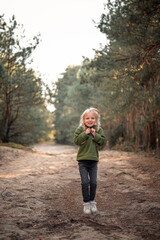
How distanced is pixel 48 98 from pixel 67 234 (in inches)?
575

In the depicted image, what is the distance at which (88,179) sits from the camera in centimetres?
392

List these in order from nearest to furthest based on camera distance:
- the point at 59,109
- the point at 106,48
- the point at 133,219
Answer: the point at 133,219 < the point at 106,48 < the point at 59,109

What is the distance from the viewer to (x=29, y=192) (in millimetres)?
4707

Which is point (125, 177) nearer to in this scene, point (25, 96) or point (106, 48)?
point (106, 48)

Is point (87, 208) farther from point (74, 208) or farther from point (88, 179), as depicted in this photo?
point (88, 179)

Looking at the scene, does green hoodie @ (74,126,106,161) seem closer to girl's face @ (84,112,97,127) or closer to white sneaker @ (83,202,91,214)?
girl's face @ (84,112,97,127)

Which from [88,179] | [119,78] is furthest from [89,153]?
[119,78]

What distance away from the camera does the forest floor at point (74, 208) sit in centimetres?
273

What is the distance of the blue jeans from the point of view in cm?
376

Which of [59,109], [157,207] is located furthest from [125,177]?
[59,109]

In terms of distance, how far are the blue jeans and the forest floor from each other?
27 centimetres

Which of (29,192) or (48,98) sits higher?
(48,98)

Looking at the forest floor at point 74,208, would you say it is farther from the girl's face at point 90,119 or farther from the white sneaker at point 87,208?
the girl's face at point 90,119

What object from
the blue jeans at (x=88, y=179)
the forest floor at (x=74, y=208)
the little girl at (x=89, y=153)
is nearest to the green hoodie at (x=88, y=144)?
the little girl at (x=89, y=153)
